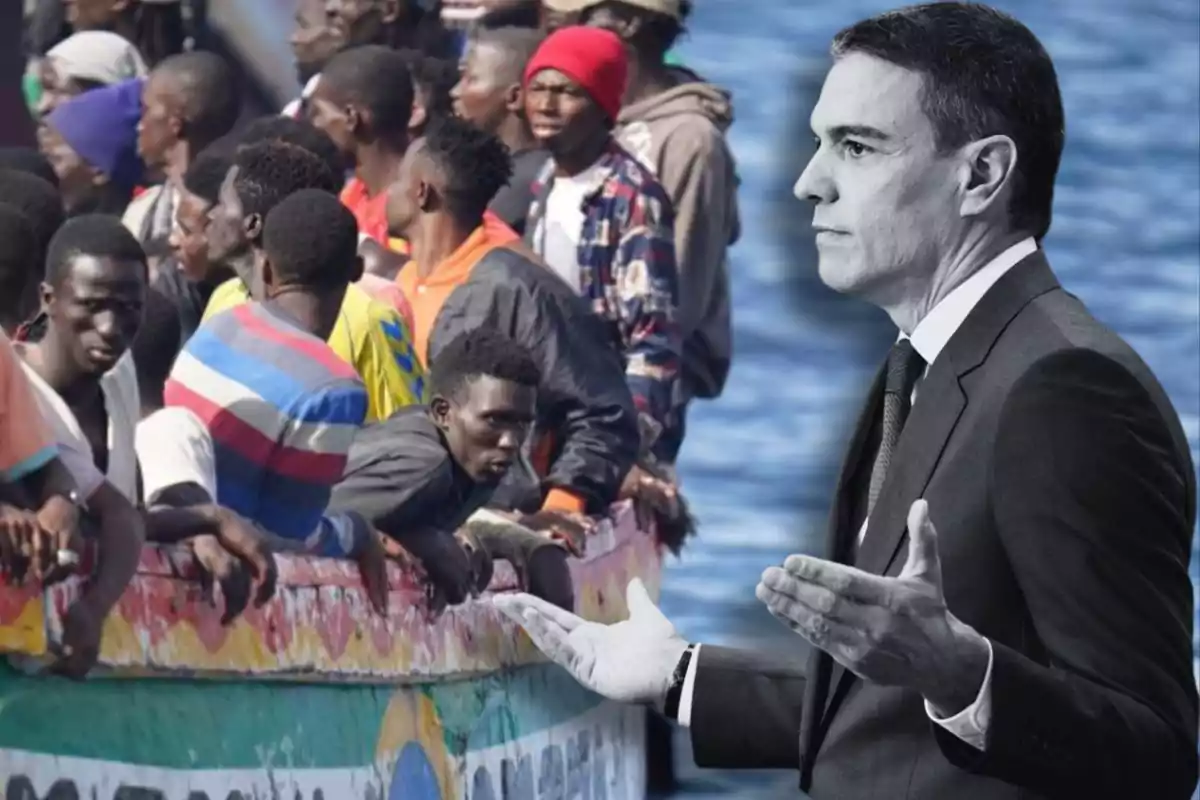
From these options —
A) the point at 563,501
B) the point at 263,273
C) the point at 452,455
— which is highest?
the point at 263,273

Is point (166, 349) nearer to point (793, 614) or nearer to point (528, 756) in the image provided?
point (528, 756)

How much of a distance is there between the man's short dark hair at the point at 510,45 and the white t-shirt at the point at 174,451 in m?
1.29

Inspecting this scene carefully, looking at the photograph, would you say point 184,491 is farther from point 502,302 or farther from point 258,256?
point 502,302

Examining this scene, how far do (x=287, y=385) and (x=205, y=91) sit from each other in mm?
768

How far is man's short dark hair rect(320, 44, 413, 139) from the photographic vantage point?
15.6 feet

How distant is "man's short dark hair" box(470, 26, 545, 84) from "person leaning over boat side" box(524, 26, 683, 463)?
0.02 metres

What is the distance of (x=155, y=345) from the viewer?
3871mm

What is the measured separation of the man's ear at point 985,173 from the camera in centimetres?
170

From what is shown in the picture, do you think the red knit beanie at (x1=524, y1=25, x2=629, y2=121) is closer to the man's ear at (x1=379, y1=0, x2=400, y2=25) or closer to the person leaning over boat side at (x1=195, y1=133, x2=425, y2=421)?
the man's ear at (x1=379, y1=0, x2=400, y2=25)

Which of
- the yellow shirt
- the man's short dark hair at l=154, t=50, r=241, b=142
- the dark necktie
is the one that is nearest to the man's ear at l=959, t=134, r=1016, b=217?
the dark necktie

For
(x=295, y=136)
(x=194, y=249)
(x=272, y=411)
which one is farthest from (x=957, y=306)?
(x=295, y=136)

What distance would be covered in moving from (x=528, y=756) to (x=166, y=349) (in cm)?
122

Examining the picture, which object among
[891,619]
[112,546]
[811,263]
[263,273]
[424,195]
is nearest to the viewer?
[891,619]

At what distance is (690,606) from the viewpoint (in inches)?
210
